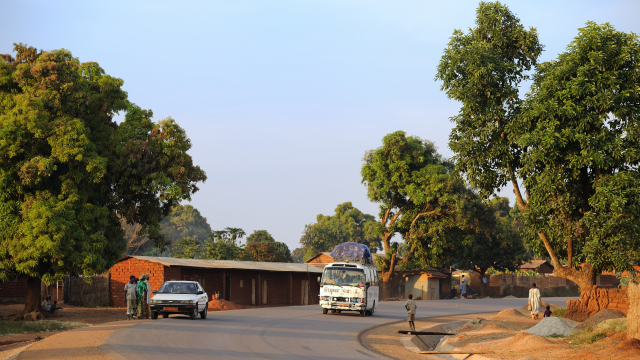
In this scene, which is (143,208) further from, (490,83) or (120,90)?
(490,83)

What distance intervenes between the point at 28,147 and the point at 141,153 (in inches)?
212

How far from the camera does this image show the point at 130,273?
39.1 meters

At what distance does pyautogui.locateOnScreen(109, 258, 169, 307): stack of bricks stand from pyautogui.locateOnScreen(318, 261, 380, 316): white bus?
14259 mm

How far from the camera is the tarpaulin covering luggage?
4078 centimetres

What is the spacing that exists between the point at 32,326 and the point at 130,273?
1432 cm

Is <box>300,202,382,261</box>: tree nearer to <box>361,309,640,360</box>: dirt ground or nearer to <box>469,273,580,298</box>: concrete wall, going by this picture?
<box>469,273,580,298</box>: concrete wall

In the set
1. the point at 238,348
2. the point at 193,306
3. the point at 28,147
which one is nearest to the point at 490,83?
the point at 193,306

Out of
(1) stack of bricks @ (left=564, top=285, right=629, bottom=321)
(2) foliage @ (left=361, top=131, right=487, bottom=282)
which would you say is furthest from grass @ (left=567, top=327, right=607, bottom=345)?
(2) foliage @ (left=361, top=131, right=487, bottom=282)

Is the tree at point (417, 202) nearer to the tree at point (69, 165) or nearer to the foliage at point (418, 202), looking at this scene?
the foliage at point (418, 202)

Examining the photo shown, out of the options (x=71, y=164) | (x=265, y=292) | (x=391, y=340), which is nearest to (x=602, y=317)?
(x=391, y=340)

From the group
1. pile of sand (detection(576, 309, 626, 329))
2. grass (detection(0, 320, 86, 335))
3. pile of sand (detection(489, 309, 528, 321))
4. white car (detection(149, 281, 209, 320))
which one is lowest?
pile of sand (detection(489, 309, 528, 321))

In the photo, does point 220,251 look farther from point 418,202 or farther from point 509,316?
point 509,316

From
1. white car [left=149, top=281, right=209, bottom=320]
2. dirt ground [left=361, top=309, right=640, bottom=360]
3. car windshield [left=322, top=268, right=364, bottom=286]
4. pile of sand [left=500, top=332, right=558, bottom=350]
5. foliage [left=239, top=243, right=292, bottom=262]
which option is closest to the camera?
dirt ground [left=361, top=309, right=640, bottom=360]

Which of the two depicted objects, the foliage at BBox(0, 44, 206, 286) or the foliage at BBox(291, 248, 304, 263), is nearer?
the foliage at BBox(0, 44, 206, 286)
